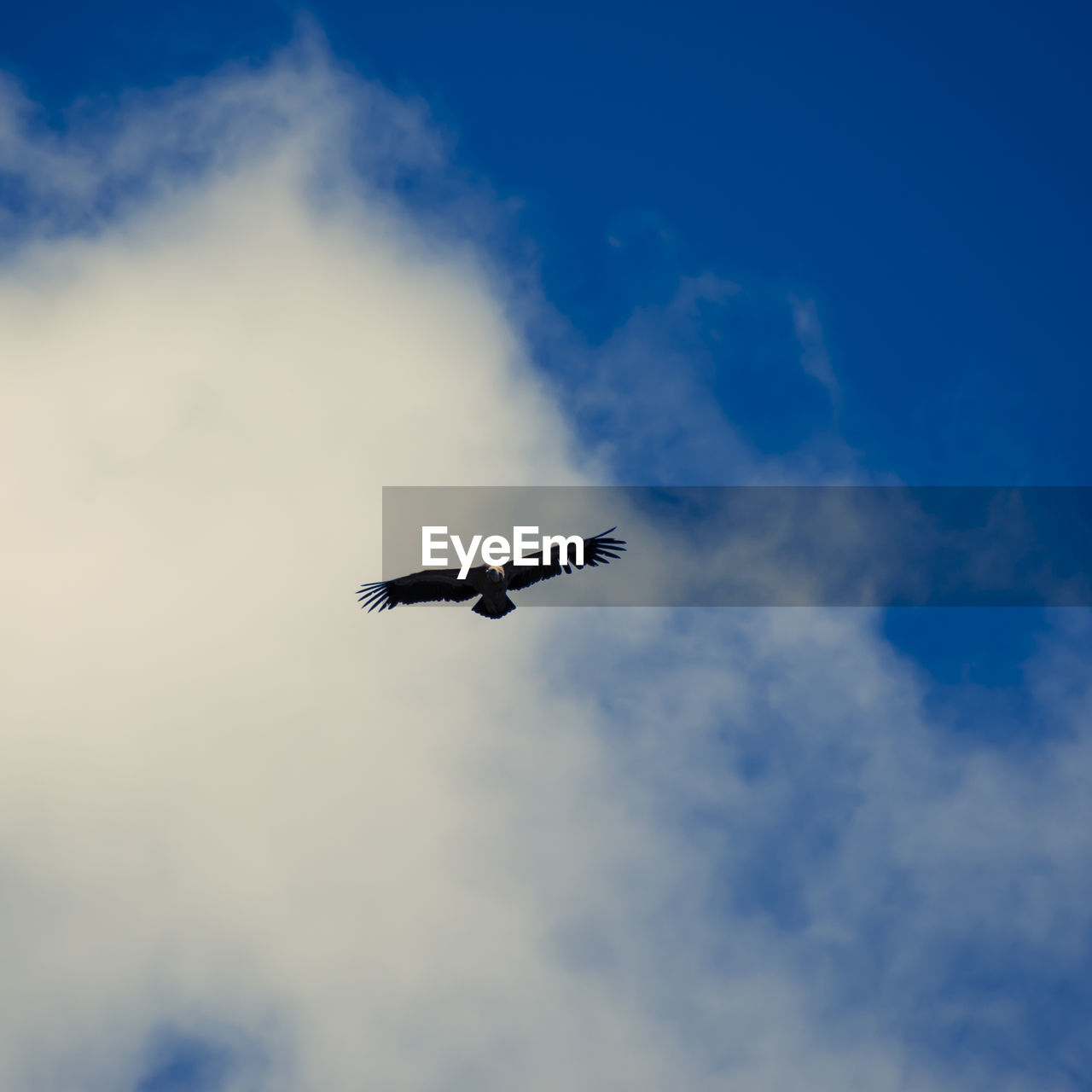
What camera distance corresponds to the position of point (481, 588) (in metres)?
41.5

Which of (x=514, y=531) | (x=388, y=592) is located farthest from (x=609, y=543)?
(x=388, y=592)

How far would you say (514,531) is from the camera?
147ft

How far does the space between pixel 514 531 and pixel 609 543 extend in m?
4.49

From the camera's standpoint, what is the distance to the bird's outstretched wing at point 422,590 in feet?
137

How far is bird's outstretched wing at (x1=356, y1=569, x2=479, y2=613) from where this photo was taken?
41.9m

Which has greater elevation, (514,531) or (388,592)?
(514,531)

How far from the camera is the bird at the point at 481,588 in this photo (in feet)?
137

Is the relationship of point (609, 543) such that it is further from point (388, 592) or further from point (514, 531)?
point (388, 592)

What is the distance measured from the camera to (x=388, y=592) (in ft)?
139

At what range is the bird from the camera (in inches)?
1645

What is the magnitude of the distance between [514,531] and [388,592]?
5.74 meters

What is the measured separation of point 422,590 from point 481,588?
2461mm

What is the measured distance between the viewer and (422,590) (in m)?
42.5
